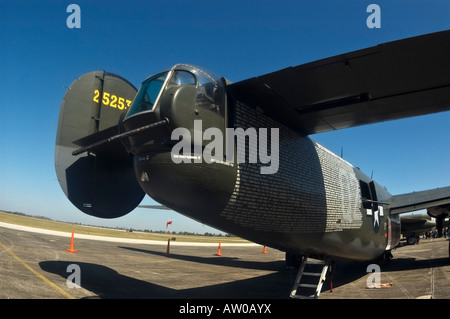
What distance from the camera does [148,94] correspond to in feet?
17.6

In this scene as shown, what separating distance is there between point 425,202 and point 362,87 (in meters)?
13.7

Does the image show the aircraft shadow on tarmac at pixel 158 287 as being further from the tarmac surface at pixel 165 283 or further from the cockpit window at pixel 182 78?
the cockpit window at pixel 182 78

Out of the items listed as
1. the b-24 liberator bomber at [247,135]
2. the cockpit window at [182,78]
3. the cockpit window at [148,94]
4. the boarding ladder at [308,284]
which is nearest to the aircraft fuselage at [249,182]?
the b-24 liberator bomber at [247,135]

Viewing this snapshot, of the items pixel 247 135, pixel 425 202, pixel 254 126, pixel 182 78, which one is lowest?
pixel 425 202

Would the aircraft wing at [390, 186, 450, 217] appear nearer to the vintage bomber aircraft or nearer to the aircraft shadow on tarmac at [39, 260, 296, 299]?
the vintage bomber aircraft

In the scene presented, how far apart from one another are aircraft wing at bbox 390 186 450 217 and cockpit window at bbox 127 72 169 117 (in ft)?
48.3

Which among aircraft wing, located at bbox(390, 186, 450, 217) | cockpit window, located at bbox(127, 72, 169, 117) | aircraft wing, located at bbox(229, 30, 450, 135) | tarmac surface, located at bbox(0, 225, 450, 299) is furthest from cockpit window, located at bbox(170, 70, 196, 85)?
aircraft wing, located at bbox(390, 186, 450, 217)

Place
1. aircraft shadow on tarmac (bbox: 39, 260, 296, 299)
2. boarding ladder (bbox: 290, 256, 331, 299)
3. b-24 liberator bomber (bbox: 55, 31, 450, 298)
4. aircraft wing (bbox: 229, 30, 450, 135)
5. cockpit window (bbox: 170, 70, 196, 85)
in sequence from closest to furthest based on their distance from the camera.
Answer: aircraft wing (bbox: 229, 30, 450, 135), b-24 liberator bomber (bbox: 55, 31, 450, 298), cockpit window (bbox: 170, 70, 196, 85), boarding ladder (bbox: 290, 256, 331, 299), aircraft shadow on tarmac (bbox: 39, 260, 296, 299)

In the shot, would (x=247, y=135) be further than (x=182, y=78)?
Yes

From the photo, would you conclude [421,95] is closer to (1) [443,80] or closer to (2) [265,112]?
(1) [443,80]

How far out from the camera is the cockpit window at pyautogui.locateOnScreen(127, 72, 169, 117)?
523 centimetres

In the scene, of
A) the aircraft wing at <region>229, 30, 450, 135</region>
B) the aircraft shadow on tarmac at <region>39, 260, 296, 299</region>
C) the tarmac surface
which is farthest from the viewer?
the aircraft shadow on tarmac at <region>39, 260, 296, 299</region>

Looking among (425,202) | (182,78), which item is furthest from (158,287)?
(425,202)

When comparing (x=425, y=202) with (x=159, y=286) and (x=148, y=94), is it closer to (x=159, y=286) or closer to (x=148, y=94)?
(x=159, y=286)
